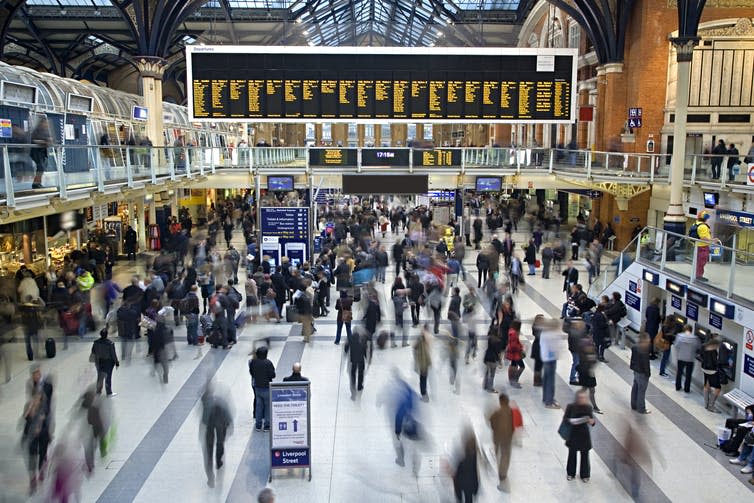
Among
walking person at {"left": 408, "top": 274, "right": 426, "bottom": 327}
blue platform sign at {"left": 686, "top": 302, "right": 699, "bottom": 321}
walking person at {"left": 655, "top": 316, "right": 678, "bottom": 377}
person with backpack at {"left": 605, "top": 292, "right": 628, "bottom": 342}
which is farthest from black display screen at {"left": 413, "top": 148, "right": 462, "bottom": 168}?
walking person at {"left": 655, "top": 316, "right": 678, "bottom": 377}

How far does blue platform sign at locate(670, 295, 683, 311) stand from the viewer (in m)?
13.7

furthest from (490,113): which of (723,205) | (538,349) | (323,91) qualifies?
(538,349)

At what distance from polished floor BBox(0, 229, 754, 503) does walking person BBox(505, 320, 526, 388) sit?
A: 0.73 feet

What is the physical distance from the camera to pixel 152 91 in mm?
26422

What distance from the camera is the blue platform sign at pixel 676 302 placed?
13711 millimetres

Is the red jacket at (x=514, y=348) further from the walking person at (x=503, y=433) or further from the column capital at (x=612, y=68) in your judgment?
the column capital at (x=612, y=68)

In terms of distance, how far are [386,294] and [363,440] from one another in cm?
995

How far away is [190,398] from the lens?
37.4ft

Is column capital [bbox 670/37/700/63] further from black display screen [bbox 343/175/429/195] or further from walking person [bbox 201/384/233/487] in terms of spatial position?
walking person [bbox 201/384/233/487]

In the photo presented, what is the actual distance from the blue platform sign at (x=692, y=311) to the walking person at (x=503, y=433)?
6318mm

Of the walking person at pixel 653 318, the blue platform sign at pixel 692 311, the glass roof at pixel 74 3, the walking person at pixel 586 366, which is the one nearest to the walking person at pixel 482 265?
the walking person at pixel 653 318

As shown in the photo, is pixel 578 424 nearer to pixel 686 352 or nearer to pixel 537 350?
pixel 537 350

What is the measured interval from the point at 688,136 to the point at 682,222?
698 centimetres

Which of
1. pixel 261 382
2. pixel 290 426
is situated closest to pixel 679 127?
pixel 261 382
